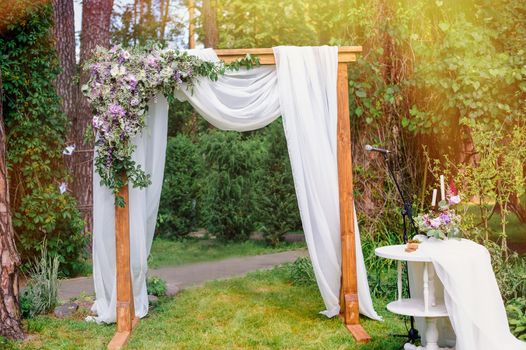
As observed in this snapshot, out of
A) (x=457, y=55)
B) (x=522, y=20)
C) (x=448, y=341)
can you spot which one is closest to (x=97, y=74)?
(x=448, y=341)

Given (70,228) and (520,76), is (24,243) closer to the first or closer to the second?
(70,228)

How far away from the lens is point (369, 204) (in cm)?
775

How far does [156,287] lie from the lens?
675 centimetres

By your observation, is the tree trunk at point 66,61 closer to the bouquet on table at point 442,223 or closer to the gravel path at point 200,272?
the gravel path at point 200,272

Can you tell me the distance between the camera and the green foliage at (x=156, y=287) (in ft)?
22.0

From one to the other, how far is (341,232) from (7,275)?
2740mm

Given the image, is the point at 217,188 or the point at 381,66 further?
the point at 217,188

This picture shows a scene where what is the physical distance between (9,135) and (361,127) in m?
3.99

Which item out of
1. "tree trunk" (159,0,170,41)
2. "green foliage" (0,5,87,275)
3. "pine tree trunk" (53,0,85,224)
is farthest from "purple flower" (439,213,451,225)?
"tree trunk" (159,0,170,41)

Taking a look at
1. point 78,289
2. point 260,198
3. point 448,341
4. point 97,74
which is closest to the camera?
point 448,341

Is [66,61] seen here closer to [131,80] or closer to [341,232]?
[131,80]

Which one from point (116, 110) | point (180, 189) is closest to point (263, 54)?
point (116, 110)

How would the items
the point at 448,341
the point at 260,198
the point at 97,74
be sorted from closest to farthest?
the point at 448,341 < the point at 97,74 < the point at 260,198

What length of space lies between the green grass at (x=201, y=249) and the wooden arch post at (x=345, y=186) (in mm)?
3962
